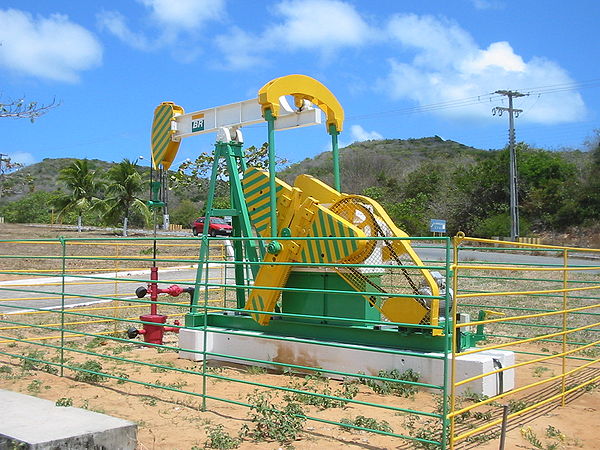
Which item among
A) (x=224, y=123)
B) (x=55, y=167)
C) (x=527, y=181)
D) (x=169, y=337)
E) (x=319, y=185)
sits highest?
(x=55, y=167)

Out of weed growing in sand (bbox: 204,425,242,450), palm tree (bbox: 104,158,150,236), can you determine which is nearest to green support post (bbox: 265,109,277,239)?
weed growing in sand (bbox: 204,425,242,450)

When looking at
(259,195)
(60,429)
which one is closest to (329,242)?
(259,195)

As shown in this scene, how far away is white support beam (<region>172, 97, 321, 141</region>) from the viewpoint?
8594 millimetres

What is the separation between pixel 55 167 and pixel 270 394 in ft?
355

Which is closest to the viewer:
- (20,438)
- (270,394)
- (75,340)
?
(20,438)

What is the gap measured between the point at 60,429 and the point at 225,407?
1.91 m

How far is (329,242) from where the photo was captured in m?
7.17

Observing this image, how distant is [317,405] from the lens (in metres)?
5.82

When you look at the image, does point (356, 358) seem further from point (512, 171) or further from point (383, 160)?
point (383, 160)

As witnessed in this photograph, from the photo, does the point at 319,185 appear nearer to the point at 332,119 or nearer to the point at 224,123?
the point at 332,119

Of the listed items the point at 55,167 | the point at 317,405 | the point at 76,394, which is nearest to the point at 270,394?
the point at 317,405

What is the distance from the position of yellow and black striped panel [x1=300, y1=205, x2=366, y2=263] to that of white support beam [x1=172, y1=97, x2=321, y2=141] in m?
1.83

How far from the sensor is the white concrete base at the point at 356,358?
6141 millimetres

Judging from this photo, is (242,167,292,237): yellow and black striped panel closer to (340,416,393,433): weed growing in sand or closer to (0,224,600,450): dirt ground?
(0,224,600,450): dirt ground
